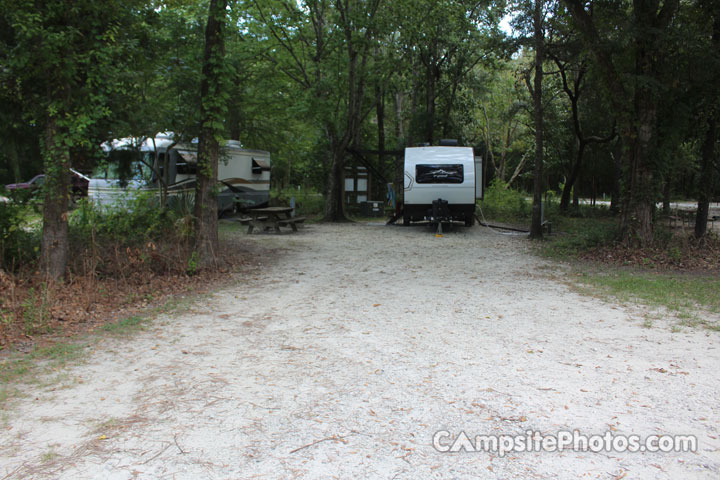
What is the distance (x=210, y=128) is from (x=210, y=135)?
14cm

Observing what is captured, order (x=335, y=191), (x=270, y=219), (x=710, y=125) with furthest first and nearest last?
(x=335, y=191) < (x=270, y=219) < (x=710, y=125)

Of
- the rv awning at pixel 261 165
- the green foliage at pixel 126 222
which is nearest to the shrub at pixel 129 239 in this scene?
the green foliage at pixel 126 222

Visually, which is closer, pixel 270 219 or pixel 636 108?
pixel 636 108

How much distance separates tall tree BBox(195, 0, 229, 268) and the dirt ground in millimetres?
1928

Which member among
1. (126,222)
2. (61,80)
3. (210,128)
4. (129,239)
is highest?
(61,80)

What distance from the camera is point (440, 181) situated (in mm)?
16859

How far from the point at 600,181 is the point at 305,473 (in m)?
40.2

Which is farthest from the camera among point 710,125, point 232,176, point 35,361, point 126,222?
point 232,176

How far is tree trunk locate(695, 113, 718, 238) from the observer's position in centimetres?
1200

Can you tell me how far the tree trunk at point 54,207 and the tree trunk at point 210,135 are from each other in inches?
88.3

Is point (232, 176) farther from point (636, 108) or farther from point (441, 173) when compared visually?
point (636, 108)

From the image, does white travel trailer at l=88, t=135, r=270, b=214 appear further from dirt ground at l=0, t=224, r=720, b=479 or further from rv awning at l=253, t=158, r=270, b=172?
dirt ground at l=0, t=224, r=720, b=479

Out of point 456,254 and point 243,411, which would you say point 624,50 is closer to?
point 456,254

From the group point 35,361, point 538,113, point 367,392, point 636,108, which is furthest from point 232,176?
point 367,392
